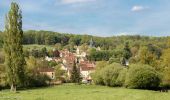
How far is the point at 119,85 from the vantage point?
311ft

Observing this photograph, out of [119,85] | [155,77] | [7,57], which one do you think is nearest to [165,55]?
[155,77]

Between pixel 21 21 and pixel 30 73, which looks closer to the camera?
pixel 21 21

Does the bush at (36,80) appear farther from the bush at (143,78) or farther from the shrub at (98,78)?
the bush at (143,78)

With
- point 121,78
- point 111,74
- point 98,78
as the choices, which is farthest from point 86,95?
point 98,78

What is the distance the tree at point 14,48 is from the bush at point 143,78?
2401 centimetres

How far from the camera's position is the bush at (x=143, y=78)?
270 ft

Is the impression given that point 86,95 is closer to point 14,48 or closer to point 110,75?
point 14,48

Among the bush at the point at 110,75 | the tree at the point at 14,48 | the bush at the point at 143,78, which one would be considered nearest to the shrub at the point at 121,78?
the bush at the point at 110,75

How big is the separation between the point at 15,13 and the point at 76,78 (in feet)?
161

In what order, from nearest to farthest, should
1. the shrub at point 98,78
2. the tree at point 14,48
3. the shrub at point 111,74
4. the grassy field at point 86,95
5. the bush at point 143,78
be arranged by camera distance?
1. the grassy field at point 86,95
2. the tree at point 14,48
3. the bush at point 143,78
4. the shrub at point 111,74
5. the shrub at point 98,78

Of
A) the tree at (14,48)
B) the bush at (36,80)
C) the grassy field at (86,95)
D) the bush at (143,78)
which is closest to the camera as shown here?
the grassy field at (86,95)

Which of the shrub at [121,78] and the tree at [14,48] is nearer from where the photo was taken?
the tree at [14,48]

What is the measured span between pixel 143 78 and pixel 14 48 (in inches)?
1119

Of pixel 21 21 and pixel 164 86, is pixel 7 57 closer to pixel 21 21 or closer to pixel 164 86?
pixel 21 21
